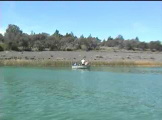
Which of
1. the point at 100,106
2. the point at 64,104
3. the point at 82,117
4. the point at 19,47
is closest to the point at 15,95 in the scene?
the point at 64,104

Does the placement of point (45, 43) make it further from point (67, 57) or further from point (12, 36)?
point (67, 57)

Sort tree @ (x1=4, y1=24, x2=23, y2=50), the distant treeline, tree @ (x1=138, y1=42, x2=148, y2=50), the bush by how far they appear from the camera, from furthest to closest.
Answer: tree @ (x1=138, y1=42, x2=148, y2=50) → the distant treeline → tree @ (x1=4, y1=24, x2=23, y2=50) → the bush

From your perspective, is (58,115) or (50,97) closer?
(58,115)

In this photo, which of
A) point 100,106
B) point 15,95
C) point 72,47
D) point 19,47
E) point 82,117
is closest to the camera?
point 82,117

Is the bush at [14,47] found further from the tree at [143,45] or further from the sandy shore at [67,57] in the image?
the tree at [143,45]

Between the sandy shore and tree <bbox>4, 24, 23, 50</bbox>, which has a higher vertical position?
tree <bbox>4, 24, 23, 50</bbox>

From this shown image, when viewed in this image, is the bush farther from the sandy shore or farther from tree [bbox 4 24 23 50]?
the sandy shore

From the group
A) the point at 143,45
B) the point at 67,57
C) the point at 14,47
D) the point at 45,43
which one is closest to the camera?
the point at 67,57

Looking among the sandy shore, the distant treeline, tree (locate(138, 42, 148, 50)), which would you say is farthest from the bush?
tree (locate(138, 42, 148, 50))

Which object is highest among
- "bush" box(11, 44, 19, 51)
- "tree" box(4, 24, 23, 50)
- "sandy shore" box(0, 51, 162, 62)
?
"tree" box(4, 24, 23, 50)

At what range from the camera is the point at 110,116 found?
56.8 ft

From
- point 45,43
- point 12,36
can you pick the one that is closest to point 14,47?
point 12,36

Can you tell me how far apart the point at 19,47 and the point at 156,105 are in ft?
327

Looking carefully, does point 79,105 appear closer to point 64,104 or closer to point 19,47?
point 64,104
